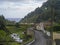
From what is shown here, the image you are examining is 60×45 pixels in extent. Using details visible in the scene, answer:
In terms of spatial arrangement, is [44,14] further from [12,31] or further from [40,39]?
[12,31]

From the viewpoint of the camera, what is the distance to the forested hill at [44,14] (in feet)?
9.63

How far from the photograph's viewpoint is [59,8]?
9.66 feet

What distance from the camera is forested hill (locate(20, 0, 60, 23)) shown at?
293cm

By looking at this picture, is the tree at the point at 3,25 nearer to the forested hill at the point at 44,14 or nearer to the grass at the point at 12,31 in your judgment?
the grass at the point at 12,31

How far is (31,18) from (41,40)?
38 centimetres

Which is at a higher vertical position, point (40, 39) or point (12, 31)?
point (12, 31)

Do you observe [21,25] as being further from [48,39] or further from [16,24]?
[48,39]

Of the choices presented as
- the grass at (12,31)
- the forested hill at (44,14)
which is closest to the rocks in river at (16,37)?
the grass at (12,31)

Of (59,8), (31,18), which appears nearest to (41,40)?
(31,18)

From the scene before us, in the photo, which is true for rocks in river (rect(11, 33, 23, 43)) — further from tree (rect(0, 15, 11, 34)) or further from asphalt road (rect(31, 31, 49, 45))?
asphalt road (rect(31, 31, 49, 45))

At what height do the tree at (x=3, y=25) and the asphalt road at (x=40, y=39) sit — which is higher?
the tree at (x=3, y=25)

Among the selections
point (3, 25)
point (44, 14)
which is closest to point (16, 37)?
point (3, 25)

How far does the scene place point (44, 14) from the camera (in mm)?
2979

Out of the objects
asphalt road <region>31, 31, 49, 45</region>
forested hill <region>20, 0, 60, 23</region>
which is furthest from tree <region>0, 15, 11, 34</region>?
asphalt road <region>31, 31, 49, 45</region>
